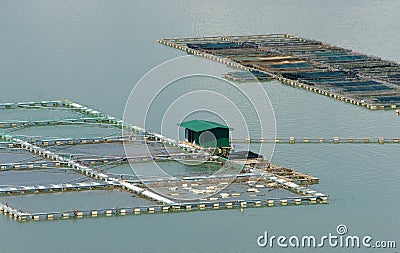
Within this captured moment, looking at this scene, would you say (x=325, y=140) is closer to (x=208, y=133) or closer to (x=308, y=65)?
(x=208, y=133)

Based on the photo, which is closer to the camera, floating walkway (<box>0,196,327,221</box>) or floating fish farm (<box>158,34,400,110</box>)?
floating walkway (<box>0,196,327,221</box>)

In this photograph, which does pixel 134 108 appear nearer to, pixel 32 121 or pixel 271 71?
pixel 32 121

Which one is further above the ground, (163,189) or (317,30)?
(317,30)

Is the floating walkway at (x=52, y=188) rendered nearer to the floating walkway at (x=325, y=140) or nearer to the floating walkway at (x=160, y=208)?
the floating walkway at (x=160, y=208)

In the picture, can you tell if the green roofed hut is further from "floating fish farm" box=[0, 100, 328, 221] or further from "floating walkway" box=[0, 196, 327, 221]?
"floating walkway" box=[0, 196, 327, 221]

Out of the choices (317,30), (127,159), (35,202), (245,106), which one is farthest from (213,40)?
(35,202)

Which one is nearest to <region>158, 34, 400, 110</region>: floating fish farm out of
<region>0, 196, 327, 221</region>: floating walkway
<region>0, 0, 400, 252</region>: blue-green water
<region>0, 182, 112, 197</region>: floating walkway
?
<region>0, 0, 400, 252</region>: blue-green water
